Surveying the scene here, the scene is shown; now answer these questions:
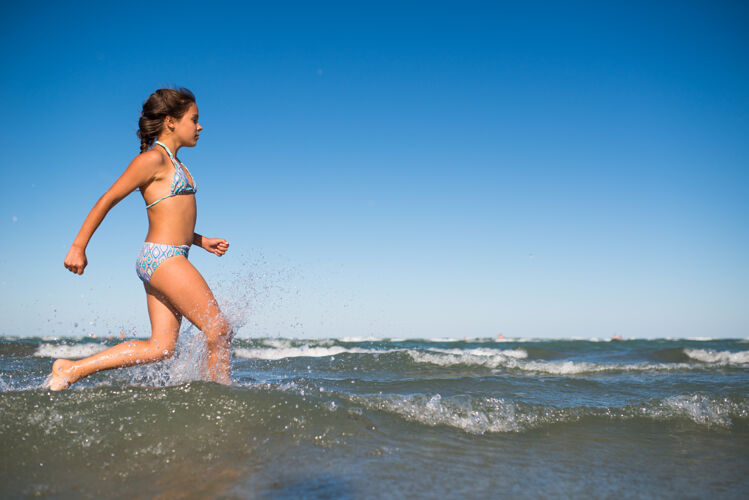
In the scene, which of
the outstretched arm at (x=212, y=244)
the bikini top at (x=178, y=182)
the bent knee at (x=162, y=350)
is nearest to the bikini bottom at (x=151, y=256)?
the bikini top at (x=178, y=182)

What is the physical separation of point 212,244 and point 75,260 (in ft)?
3.90

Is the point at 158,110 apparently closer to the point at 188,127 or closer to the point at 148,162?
the point at 188,127

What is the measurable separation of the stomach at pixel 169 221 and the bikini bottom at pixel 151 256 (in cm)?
4

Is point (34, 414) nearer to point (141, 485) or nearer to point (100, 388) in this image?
point (100, 388)

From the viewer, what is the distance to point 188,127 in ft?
11.2

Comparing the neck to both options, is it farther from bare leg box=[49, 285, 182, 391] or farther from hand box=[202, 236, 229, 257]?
bare leg box=[49, 285, 182, 391]

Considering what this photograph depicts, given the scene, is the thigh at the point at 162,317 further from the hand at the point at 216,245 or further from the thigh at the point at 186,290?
the hand at the point at 216,245

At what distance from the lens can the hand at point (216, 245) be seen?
388cm

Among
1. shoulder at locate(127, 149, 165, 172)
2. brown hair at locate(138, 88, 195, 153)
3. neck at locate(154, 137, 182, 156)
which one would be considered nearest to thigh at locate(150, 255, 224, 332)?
shoulder at locate(127, 149, 165, 172)

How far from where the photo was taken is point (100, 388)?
3037mm

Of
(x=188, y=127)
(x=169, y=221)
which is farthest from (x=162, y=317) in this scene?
(x=188, y=127)

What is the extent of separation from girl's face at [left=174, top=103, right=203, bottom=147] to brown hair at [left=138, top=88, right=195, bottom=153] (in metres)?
0.03

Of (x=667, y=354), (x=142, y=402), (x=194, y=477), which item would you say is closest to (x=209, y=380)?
(x=142, y=402)

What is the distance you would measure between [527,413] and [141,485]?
254 centimetres
